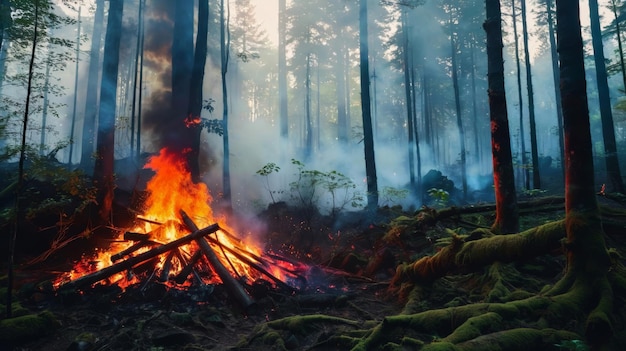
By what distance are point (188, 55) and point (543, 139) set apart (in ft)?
233

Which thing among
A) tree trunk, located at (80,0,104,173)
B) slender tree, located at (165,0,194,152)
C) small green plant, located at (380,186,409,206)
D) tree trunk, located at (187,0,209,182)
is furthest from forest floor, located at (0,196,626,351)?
tree trunk, located at (80,0,104,173)

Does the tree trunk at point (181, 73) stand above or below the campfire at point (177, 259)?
above

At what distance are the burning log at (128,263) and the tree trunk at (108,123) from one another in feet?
14.1

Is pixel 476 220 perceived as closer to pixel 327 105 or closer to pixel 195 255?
pixel 195 255

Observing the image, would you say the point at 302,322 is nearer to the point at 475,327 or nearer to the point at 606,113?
the point at 475,327

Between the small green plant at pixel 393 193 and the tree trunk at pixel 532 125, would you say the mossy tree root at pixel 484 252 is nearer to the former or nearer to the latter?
the small green plant at pixel 393 193

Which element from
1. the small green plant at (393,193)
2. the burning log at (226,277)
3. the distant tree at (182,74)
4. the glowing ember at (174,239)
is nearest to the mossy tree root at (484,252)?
the glowing ember at (174,239)

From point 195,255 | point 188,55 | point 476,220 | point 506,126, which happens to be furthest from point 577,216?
point 188,55

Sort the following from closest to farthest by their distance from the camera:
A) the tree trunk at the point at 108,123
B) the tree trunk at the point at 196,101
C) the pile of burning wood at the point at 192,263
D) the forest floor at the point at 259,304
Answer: the forest floor at the point at 259,304
the pile of burning wood at the point at 192,263
the tree trunk at the point at 108,123
the tree trunk at the point at 196,101

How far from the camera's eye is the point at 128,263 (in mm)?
7621

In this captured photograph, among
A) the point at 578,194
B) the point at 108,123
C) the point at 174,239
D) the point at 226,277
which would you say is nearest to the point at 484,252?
the point at 578,194

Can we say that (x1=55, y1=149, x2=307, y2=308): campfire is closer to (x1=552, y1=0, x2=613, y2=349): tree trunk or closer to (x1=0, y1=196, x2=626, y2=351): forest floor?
(x1=0, y1=196, x2=626, y2=351): forest floor

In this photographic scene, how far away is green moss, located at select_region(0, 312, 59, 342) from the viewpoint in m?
4.97

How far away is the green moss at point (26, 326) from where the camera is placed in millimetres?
4973
